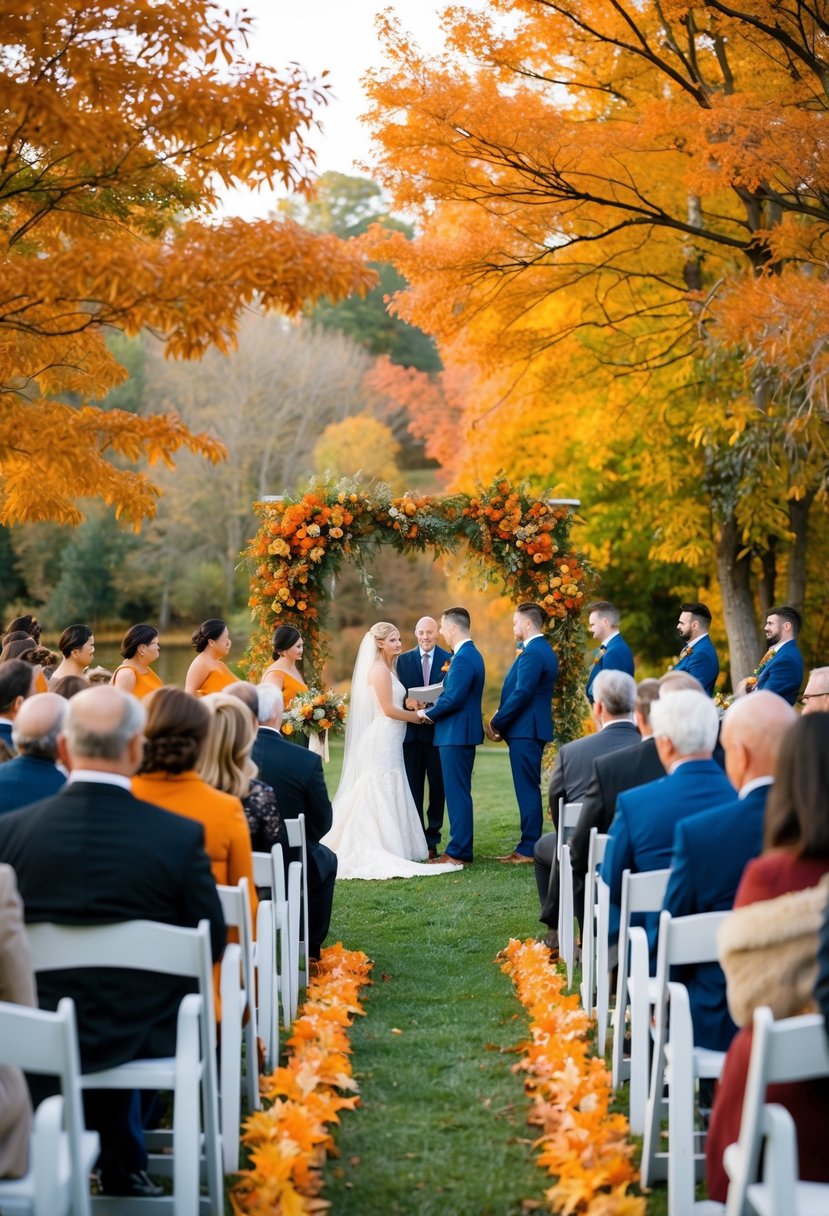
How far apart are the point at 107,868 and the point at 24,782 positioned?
38.9 inches

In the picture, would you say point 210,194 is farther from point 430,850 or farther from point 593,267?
point 593,267

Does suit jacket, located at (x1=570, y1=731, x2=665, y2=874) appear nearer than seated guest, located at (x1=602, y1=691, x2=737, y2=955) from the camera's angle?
No

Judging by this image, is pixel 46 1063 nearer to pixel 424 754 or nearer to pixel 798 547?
pixel 424 754

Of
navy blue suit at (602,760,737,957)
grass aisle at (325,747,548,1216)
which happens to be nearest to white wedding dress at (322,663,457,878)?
grass aisle at (325,747,548,1216)

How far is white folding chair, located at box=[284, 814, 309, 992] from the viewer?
6.89 m

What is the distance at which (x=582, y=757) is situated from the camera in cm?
717

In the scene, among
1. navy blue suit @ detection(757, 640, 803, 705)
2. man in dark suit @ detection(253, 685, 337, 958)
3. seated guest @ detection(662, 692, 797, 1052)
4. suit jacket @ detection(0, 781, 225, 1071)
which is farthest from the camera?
navy blue suit @ detection(757, 640, 803, 705)

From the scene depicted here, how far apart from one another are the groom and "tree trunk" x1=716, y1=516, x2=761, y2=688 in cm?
915

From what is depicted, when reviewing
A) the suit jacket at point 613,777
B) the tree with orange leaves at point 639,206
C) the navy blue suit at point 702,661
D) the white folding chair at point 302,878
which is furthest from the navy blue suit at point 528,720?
the suit jacket at point 613,777

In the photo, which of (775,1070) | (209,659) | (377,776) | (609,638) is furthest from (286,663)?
(775,1070)

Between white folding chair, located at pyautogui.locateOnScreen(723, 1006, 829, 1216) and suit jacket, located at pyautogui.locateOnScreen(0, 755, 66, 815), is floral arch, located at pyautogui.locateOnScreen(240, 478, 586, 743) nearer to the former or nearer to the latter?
suit jacket, located at pyautogui.locateOnScreen(0, 755, 66, 815)


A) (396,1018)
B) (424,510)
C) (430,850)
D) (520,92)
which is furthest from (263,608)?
(396,1018)

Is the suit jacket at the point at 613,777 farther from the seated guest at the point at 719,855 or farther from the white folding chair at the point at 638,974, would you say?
the seated guest at the point at 719,855

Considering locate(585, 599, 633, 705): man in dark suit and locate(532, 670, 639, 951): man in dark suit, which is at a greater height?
locate(585, 599, 633, 705): man in dark suit
